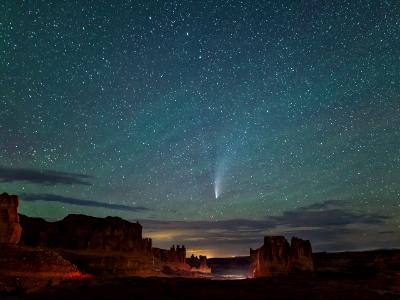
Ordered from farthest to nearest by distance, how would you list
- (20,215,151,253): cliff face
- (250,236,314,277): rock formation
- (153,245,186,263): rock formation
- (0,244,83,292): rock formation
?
(153,245,186,263): rock formation < (20,215,151,253): cliff face < (250,236,314,277): rock formation < (0,244,83,292): rock formation

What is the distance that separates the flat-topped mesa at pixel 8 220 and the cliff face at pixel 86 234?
73.3 meters

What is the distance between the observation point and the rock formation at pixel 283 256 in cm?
9700

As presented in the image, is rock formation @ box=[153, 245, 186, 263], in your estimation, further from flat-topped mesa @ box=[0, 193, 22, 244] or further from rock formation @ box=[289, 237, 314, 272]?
flat-topped mesa @ box=[0, 193, 22, 244]

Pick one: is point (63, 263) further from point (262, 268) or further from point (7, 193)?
point (262, 268)

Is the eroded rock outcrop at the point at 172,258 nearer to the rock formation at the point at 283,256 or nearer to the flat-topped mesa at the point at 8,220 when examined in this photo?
the rock formation at the point at 283,256

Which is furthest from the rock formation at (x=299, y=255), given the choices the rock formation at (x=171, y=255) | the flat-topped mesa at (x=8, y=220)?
the rock formation at (x=171, y=255)

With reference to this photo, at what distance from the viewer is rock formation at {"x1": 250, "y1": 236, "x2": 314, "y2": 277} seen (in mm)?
97000

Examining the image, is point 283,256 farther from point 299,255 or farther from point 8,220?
point 8,220

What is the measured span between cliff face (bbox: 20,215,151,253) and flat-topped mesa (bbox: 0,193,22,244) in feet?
240

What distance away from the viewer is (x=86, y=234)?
136625mm

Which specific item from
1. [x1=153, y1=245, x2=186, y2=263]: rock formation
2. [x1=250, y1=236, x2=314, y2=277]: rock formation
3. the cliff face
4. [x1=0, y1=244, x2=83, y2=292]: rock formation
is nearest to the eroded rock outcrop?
[x1=153, y1=245, x2=186, y2=263]: rock formation

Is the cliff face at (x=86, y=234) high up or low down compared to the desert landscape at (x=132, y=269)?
up

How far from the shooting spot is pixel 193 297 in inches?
1211

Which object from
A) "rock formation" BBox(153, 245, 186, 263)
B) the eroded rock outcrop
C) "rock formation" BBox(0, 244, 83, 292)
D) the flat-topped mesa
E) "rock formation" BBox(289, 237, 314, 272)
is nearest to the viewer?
"rock formation" BBox(0, 244, 83, 292)
